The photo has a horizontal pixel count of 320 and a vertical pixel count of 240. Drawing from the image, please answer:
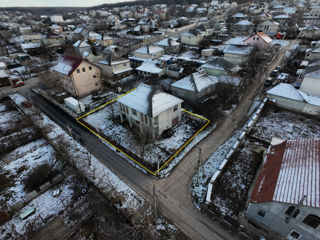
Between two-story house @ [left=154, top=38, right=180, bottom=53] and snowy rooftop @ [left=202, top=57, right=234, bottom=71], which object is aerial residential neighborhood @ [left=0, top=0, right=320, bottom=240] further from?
two-story house @ [left=154, top=38, right=180, bottom=53]

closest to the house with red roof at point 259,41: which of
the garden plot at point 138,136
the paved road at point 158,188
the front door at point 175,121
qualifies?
the front door at point 175,121

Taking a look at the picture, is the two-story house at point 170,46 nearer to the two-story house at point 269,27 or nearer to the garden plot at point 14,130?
the two-story house at point 269,27

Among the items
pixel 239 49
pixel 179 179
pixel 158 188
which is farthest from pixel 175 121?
pixel 239 49

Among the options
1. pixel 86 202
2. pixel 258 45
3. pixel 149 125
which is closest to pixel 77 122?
pixel 149 125

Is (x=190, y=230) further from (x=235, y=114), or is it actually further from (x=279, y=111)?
(x=279, y=111)

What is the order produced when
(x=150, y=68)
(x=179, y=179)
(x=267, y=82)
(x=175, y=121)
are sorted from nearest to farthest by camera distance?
(x=179, y=179) < (x=175, y=121) < (x=267, y=82) < (x=150, y=68)

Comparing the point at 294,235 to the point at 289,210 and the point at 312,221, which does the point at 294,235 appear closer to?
the point at 312,221

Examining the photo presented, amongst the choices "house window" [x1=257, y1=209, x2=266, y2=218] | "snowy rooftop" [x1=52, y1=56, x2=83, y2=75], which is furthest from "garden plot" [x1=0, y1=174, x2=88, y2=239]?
"snowy rooftop" [x1=52, y1=56, x2=83, y2=75]
